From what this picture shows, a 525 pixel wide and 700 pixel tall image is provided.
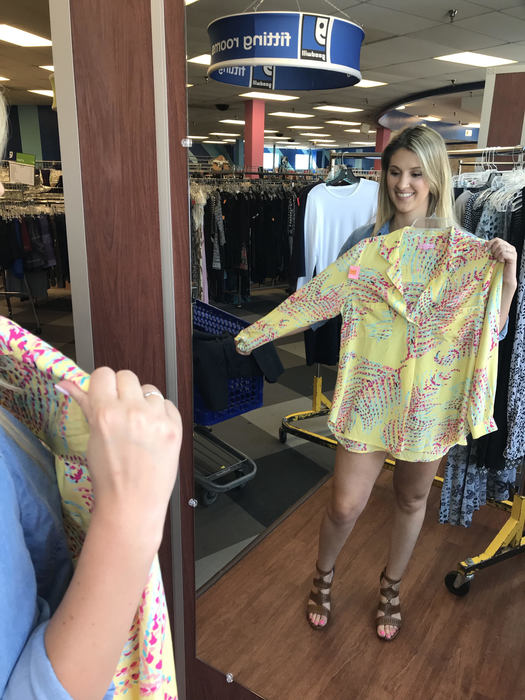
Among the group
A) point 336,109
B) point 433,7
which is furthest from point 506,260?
point 336,109

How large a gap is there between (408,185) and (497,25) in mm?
6884

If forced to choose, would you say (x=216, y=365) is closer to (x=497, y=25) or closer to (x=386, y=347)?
(x=386, y=347)

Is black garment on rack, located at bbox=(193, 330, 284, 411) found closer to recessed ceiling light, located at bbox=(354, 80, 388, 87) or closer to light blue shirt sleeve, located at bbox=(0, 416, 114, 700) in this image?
light blue shirt sleeve, located at bbox=(0, 416, 114, 700)

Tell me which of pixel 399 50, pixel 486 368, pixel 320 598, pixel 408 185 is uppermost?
pixel 399 50

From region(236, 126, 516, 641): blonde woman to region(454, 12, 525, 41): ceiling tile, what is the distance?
6238 mm

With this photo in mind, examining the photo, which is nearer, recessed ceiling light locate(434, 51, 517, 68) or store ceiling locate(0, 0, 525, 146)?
store ceiling locate(0, 0, 525, 146)

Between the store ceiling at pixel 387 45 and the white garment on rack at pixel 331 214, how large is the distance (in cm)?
260

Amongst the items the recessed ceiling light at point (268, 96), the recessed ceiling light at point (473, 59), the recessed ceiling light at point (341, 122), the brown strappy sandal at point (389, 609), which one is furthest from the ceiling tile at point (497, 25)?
the recessed ceiling light at point (341, 122)

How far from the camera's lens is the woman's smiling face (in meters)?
1.84

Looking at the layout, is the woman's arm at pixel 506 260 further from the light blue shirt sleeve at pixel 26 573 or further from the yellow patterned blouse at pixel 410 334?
the light blue shirt sleeve at pixel 26 573

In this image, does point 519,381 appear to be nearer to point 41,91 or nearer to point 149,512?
point 149,512

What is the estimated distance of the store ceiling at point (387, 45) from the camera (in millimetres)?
6266

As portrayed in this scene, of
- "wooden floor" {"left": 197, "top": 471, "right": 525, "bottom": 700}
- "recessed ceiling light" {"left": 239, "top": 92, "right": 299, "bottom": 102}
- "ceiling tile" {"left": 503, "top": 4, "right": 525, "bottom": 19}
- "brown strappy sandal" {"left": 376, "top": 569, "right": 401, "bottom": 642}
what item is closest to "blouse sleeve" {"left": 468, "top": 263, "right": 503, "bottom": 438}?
"brown strappy sandal" {"left": 376, "top": 569, "right": 401, "bottom": 642}

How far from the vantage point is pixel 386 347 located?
5.80ft
